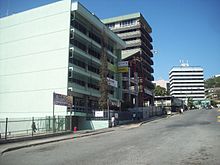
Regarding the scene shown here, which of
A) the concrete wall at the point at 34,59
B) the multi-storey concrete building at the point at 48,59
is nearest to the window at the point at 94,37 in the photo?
the multi-storey concrete building at the point at 48,59

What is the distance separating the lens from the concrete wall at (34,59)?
40.7m

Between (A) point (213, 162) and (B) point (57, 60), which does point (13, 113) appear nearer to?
(B) point (57, 60)

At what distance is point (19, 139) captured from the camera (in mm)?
20859

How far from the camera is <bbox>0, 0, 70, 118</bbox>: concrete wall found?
133 feet

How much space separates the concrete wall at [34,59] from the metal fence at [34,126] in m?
8.71

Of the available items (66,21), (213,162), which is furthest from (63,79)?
(213,162)

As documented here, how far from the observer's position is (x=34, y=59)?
143ft

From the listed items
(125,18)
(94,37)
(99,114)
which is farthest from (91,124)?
(125,18)

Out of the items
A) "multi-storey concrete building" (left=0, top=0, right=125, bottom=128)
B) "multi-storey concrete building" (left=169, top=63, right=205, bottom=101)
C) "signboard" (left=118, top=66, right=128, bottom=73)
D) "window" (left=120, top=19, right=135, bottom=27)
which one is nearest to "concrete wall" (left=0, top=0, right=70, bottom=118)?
"multi-storey concrete building" (left=0, top=0, right=125, bottom=128)

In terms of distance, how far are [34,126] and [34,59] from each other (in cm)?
2035

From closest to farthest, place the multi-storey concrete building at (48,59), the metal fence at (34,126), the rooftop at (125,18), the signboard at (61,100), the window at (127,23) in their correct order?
the metal fence at (34,126), the signboard at (61,100), the multi-storey concrete building at (48,59), the rooftop at (125,18), the window at (127,23)

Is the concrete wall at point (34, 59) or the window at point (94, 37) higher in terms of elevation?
the window at point (94, 37)

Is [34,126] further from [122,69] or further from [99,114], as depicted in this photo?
[122,69]

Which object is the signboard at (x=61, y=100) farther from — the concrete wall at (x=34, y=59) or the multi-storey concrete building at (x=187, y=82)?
the multi-storey concrete building at (x=187, y=82)
